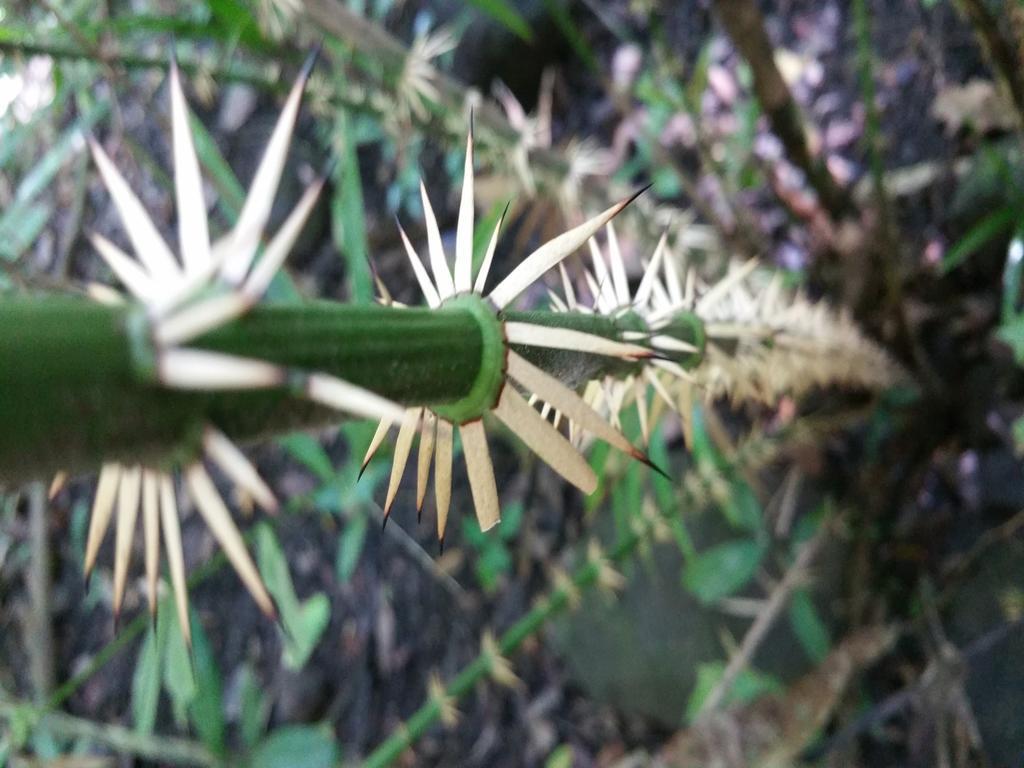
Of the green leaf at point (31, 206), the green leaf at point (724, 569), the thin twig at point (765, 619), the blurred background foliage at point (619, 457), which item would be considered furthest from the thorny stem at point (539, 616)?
the green leaf at point (31, 206)

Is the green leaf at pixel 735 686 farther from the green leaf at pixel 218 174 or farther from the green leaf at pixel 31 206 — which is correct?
the green leaf at pixel 31 206

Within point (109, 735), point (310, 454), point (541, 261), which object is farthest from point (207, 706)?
point (541, 261)

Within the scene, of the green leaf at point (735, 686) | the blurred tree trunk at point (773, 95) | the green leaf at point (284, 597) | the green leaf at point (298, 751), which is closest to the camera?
the blurred tree trunk at point (773, 95)

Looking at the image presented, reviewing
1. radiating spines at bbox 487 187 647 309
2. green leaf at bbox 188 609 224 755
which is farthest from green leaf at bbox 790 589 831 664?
radiating spines at bbox 487 187 647 309

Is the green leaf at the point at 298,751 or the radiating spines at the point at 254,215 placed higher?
the radiating spines at the point at 254,215

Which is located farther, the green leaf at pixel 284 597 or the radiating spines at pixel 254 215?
the green leaf at pixel 284 597

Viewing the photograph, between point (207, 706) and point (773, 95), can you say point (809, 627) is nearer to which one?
point (773, 95)
